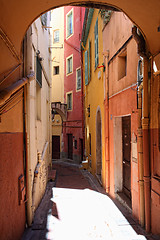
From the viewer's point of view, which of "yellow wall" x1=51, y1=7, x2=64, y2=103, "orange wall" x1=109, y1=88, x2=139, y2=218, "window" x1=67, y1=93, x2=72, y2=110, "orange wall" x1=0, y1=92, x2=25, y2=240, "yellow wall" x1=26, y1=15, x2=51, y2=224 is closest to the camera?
"orange wall" x1=0, y1=92, x2=25, y2=240

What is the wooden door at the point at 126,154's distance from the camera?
603cm

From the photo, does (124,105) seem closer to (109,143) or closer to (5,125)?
(109,143)

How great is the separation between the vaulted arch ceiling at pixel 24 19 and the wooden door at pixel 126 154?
2.61 meters

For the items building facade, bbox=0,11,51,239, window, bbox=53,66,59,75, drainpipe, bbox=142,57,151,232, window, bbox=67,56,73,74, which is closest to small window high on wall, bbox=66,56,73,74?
window, bbox=67,56,73,74

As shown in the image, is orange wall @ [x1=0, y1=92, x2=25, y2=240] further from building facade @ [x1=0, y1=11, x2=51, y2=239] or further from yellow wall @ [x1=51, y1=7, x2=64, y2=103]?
yellow wall @ [x1=51, y1=7, x2=64, y2=103]

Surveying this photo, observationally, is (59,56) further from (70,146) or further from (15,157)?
(15,157)

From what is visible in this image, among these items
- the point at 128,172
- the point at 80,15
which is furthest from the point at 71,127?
the point at 128,172

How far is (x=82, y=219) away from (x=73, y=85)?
13912 millimetres

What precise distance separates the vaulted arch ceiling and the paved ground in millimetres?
3094

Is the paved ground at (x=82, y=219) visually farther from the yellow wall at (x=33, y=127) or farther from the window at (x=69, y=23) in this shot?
the window at (x=69, y=23)

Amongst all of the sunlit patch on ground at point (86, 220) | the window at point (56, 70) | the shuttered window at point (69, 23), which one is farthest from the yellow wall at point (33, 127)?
the window at point (56, 70)

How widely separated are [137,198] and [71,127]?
44.4 feet

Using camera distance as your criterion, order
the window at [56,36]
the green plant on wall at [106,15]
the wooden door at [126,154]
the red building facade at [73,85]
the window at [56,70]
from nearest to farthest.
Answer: the wooden door at [126,154], the green plant on wall at [106,15], the red building facade at [73,85], the window at [56,36], the window at [56,70]

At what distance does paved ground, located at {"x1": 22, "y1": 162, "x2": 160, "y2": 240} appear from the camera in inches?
169
